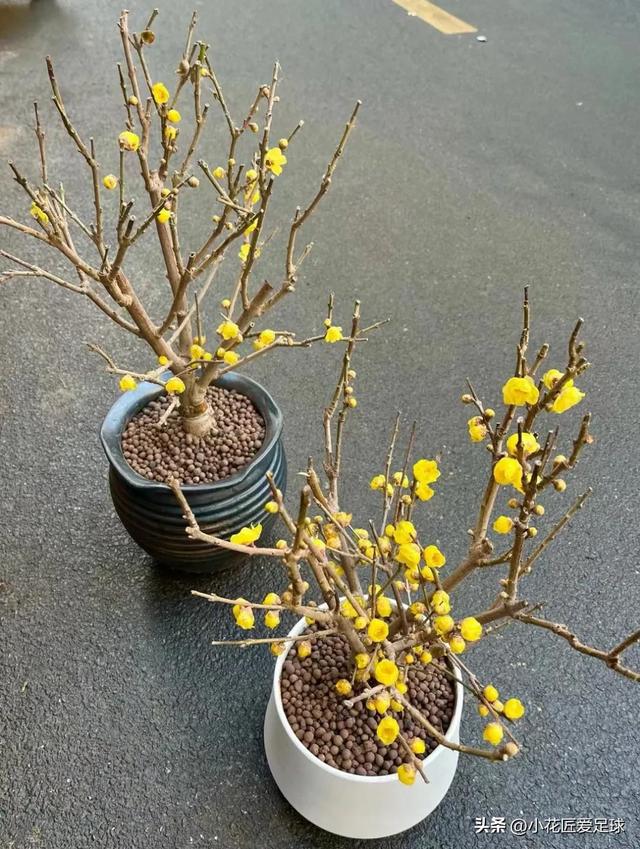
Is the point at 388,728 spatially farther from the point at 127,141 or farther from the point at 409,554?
the point at 127,141

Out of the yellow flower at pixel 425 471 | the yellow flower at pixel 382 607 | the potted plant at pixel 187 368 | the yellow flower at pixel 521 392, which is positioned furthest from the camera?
the potted plant at pixel 187 368

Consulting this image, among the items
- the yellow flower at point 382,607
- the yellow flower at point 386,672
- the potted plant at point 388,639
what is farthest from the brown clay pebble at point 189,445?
the yellow flower at point 386,672

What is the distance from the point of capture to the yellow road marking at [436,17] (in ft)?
8.93

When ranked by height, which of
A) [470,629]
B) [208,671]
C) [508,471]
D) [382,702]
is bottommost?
[208,671]

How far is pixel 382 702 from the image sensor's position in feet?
2.14

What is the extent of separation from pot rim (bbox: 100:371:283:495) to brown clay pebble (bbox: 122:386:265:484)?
12 millimetres

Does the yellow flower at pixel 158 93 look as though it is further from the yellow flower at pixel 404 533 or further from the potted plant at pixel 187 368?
the yellow flower at pixel 404 533

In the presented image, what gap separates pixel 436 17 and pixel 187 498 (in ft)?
8.30

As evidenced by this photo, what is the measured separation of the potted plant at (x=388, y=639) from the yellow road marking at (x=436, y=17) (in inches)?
94.6

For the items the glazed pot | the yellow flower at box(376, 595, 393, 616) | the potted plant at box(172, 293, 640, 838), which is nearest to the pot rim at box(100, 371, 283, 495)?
the glazed pot

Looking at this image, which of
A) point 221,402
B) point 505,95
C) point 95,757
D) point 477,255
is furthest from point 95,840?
point 505,95

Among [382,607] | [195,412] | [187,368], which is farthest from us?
[195,412]

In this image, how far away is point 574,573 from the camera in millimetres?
1212

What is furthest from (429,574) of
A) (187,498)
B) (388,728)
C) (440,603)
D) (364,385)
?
(364,385)
